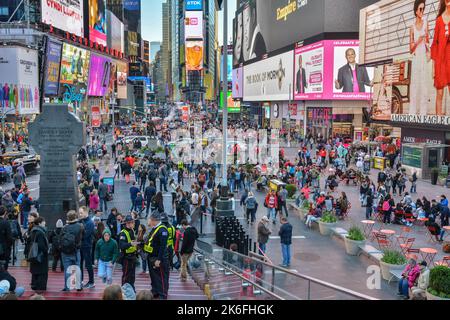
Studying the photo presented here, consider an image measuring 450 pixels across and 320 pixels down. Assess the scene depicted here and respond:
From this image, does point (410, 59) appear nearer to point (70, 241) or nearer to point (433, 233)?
point (433, 233)

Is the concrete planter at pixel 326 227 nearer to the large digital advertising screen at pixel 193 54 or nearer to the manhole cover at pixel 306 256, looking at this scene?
the manhole cover at pixel 306 256

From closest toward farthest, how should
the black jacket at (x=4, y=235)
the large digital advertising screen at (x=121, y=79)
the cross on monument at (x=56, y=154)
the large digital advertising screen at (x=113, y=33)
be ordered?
Answer: the black jacket at (x=4, y=235) < the cross on monument at (x=56, y=154) < the large digital advertising screen at (x=121, y=79) < the large digital advertising screen at (x=113, y=33)

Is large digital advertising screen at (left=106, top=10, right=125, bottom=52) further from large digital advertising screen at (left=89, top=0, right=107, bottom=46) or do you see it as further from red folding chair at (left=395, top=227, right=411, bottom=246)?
red folding chair at (left=395, top=227, right=411, bottom=246)

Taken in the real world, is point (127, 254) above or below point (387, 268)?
above

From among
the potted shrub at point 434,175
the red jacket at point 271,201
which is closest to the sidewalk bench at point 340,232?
the red jacket at point 271,201

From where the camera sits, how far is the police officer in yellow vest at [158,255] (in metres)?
8.72

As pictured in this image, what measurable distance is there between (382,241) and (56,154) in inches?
408

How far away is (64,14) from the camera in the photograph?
7619 centimetres

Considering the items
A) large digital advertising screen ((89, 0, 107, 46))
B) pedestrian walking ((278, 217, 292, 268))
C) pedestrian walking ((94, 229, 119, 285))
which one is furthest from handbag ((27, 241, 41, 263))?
large digital advertising screen ((89, 0, 107, 46))

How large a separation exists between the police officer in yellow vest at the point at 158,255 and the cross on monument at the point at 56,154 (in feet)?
18.9

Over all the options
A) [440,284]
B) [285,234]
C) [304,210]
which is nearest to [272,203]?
[304,210]
